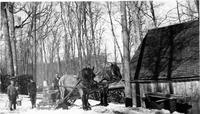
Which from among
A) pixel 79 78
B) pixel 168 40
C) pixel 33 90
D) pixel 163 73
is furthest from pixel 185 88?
pixel 33 90

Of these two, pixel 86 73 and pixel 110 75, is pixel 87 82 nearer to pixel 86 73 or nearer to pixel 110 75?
pixel 86 73

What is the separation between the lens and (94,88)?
40.4 feet

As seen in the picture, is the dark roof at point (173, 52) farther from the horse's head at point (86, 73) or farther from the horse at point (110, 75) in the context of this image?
the horse's head at point (86, 73)

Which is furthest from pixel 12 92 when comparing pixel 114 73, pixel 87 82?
pixel 114 73

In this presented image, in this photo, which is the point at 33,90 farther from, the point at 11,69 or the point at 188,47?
the point at 188,47

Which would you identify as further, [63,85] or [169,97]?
[63,85]

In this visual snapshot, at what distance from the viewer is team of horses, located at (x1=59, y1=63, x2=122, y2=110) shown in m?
12.1

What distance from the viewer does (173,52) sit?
18.0 metres

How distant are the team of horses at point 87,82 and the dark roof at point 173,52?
18.3 ft

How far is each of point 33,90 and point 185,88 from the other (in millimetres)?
9501

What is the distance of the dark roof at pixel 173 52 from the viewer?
16.3m

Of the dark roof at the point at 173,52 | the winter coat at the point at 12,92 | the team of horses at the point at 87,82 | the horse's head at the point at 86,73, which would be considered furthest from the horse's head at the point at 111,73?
the dark roof at the point at 173,52

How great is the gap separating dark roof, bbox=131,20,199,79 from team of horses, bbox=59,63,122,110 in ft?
18.3

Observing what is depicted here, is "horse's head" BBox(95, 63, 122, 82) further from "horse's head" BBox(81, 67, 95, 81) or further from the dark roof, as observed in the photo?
the dark roof
